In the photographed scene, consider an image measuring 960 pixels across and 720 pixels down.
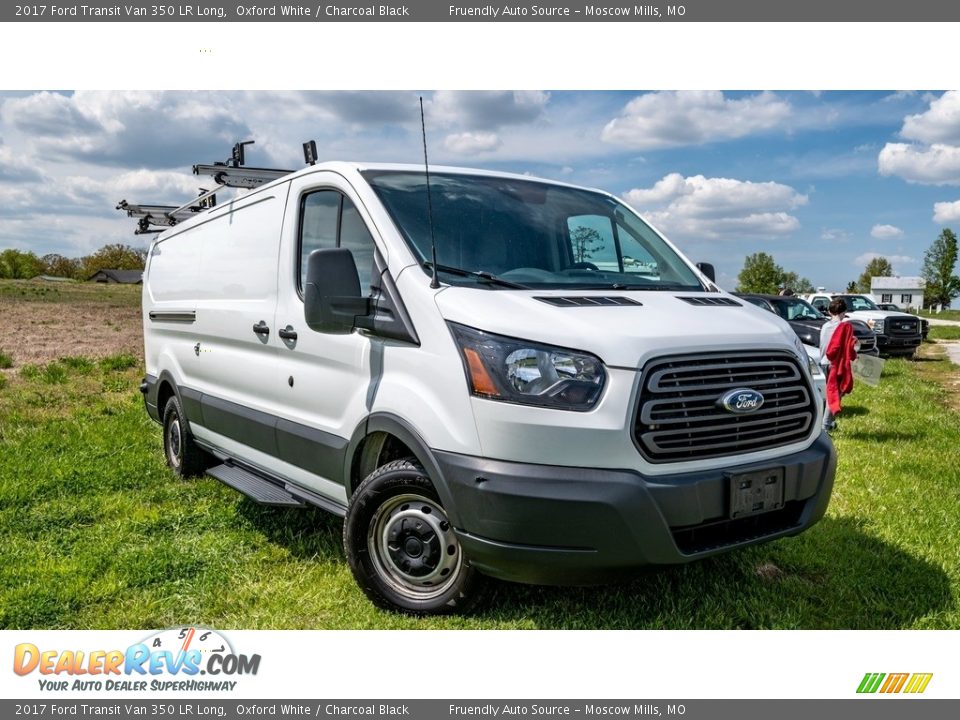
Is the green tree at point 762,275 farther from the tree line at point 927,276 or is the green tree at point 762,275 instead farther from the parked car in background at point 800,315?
Result: the parked car in background at point 800,315

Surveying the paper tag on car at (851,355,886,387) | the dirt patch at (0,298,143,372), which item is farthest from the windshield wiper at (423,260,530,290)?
the dirt patch at (0,298,143,372)

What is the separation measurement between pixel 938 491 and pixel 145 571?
6.02m

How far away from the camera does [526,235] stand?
14.8 feet

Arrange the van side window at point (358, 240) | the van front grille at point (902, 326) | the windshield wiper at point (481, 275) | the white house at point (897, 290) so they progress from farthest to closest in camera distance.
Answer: the white house at point (897, 290), the van front grille at point (902, 326), the van side window at point (358, 240), the windshield wiper at point (481, 275)

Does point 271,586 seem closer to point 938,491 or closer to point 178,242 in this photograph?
point 178,242

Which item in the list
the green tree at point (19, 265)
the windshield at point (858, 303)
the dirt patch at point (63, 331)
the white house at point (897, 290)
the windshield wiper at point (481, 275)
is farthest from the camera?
the white house at point (897, 290)

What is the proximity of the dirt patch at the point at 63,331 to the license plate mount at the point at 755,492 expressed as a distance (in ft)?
47.2

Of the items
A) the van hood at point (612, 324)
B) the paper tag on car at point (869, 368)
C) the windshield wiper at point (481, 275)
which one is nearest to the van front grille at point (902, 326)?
the paper tag on car at point (869, 368)

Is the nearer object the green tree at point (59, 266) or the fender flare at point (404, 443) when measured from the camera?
the fender flare at point (404, 443)

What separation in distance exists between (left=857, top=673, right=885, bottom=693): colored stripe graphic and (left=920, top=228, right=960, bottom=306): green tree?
284ft

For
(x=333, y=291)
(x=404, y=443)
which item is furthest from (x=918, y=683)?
(x=333, y=291)

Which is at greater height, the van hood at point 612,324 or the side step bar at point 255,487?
the van hood at point 612,324

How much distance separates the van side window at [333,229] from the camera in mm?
4254

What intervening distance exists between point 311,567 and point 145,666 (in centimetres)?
134
